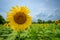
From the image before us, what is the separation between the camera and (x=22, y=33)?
2.27m

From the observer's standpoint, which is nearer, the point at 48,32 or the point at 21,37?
the point at 21,37

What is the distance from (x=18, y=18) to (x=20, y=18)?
3 cm

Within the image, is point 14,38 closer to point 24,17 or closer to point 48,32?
point 24,17

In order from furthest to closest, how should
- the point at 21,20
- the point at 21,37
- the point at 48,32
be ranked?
the point at 48,32, the point at 21,37, the point at 21,20

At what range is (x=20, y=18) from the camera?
82.7 inches

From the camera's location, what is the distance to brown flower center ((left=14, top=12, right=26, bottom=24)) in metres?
2.10

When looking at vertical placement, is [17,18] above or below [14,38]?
above

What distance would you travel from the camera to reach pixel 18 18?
2.12 m

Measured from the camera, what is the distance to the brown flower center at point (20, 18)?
6.90 feet

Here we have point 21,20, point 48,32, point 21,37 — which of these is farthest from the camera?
point 48,32

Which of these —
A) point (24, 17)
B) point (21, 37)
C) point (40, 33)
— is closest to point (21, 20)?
point (24, 17)

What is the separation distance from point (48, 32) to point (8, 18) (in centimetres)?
50

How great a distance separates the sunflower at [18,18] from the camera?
7.00 ft

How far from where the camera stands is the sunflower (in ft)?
7.00
